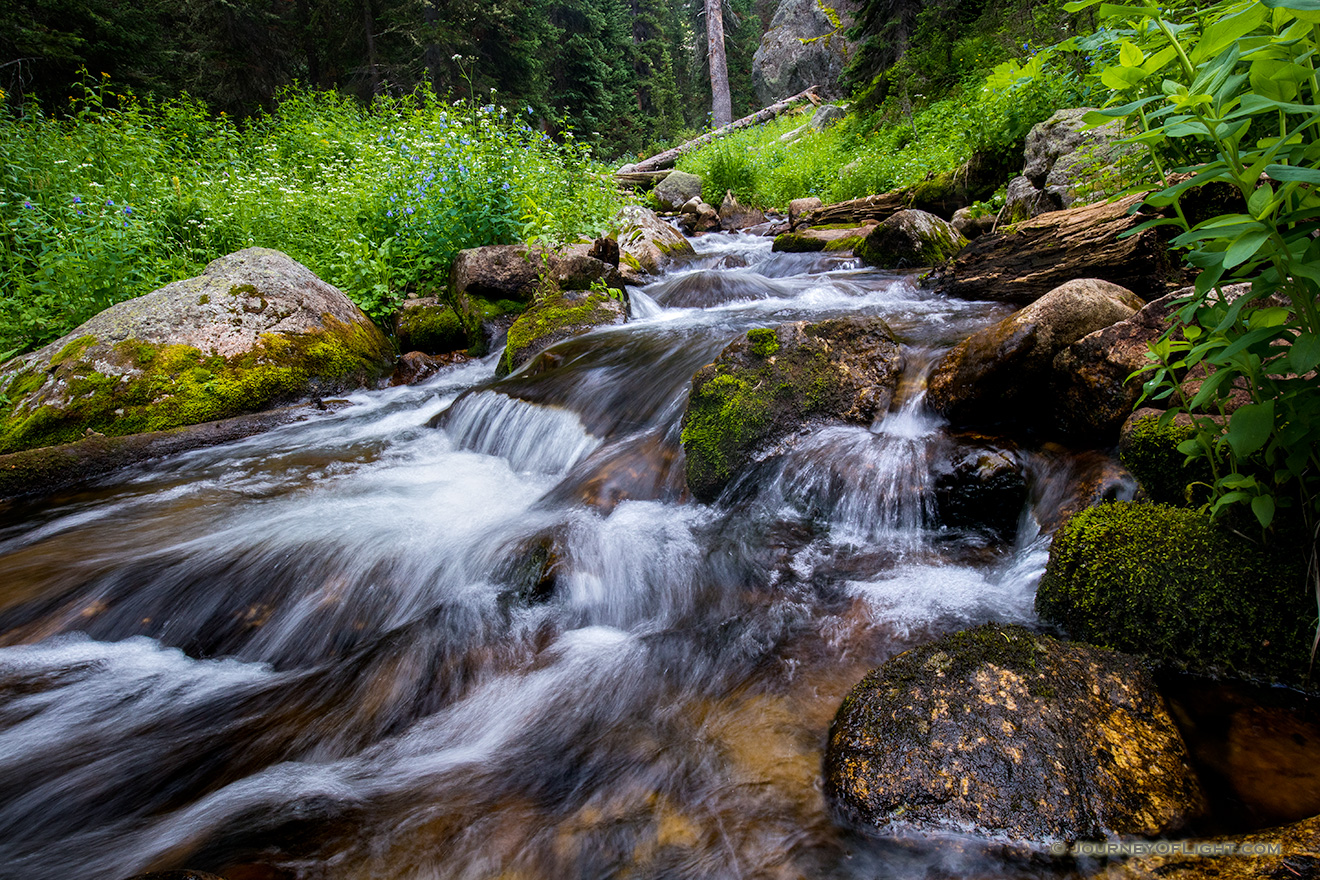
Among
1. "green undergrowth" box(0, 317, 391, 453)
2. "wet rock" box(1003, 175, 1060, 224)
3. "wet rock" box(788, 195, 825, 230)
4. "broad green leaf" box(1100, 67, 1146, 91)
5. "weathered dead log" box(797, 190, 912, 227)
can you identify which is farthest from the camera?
"wet rock" box(788, 195, 825, 230)

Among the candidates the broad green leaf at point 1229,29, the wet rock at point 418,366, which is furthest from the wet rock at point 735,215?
A: the broad green leaf at point 1229,29

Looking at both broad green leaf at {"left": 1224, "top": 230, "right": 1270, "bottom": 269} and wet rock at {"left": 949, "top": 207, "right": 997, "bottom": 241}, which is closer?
broad green leaf at {"left": 1224, "top": 230, "right": 1270, "bottom": 269}

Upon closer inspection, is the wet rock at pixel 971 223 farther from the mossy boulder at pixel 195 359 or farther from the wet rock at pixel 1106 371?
the mossy boulder at pixel 195 359

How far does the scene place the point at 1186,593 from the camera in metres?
1.97

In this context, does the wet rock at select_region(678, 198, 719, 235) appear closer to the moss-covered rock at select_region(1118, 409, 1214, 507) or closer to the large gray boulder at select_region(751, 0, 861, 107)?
the moss-covered rock at select_region(1118, 409, 1214, 507)

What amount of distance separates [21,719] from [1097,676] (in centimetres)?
410

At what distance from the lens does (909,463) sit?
3359 mm

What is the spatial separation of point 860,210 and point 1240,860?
1089 centimetres

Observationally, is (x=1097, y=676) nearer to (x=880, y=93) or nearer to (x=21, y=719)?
(x=21, y=719)

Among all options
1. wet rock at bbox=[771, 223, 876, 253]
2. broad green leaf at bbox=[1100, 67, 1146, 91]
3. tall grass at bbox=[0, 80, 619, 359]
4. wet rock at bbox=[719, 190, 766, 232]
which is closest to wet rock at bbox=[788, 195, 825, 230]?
wet rock at bbox=[771, 223, 876, 253]

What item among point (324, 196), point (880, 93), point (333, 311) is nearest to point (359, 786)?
point (333, 311)

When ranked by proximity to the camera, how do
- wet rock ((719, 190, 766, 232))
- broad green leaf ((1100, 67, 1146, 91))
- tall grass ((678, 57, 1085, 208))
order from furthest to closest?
wet rock ((719, 190, 766, 232)) → tall grass ((678, 57, 1085, 208)) → broad green leaf ((1100, 67, 1146, 91))

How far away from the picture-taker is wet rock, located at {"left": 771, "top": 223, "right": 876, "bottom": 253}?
366 inches

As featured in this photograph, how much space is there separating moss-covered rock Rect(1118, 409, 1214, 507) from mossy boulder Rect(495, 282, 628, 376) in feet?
17.0
